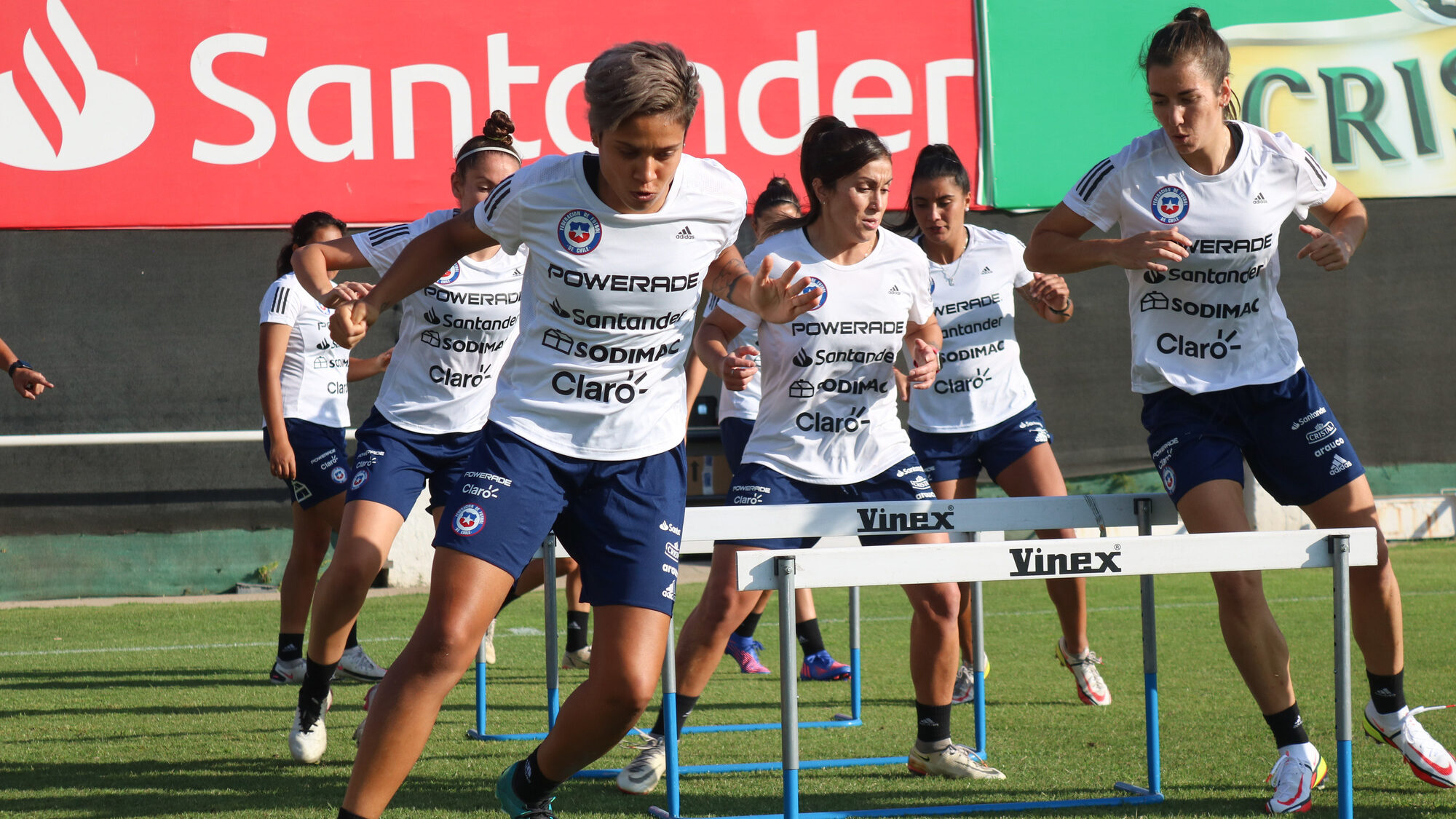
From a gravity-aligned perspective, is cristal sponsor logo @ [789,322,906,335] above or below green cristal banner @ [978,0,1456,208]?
below

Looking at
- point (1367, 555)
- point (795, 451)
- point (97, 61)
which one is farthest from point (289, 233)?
point (1367, 555)

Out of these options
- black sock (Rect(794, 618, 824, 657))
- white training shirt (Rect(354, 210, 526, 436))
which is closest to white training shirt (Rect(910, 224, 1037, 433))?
black sock (Rect(794, 618, 824, 657))

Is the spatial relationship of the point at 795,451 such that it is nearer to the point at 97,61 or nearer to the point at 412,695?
the point at 412,695

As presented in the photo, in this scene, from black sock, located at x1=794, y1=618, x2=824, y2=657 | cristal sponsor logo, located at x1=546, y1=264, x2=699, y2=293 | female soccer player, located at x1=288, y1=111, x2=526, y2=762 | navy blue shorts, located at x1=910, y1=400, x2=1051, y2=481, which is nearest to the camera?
cristal sponsor logo, located at x1=546, y1=264, x2=699, y2=293

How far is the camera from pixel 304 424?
6.35 meters

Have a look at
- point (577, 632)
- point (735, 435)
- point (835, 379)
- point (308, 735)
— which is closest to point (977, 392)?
point (735, 435)

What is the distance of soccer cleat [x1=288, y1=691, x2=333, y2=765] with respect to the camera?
451 cm

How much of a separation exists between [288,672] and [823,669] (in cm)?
241

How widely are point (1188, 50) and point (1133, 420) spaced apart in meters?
8.53

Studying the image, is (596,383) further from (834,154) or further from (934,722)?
(934,722)

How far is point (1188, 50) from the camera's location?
12.1ft

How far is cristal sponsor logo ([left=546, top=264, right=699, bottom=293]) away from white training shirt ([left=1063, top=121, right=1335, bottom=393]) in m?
1.47

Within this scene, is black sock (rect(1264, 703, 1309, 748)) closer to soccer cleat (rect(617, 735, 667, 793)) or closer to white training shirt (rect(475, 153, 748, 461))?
soccer cleat (rect(617, 735, 667, 793))

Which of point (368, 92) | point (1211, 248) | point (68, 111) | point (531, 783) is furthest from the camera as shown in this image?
point (368, 92)
